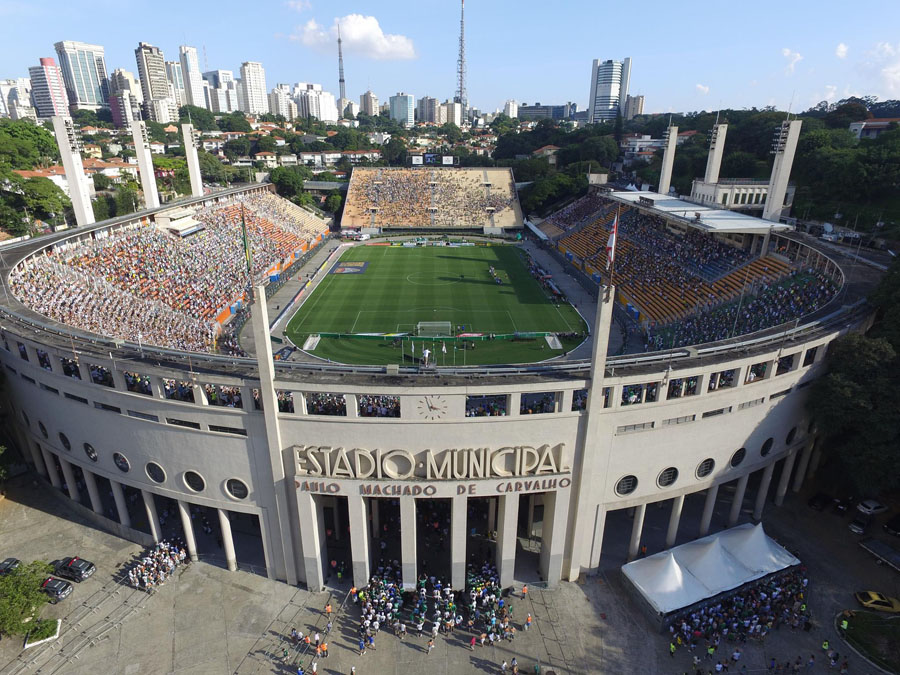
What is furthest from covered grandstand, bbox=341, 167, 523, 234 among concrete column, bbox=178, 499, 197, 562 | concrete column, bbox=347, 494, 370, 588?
concrete column, bbox=347, 494, 370, 588

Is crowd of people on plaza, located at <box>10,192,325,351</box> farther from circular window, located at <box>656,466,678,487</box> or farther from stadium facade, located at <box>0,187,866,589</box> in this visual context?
circular window, located at <box>656,466,678,487</box>

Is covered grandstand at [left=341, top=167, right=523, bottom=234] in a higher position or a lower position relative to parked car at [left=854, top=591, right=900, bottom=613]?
higher

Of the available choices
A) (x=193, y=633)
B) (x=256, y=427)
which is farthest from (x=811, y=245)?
(x=193, y=633)

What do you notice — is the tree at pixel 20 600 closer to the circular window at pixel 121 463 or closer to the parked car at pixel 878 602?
the circular window at pixel 121 463

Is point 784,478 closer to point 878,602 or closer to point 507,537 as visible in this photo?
point 878,602

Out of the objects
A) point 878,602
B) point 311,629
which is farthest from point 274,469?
point 878,602

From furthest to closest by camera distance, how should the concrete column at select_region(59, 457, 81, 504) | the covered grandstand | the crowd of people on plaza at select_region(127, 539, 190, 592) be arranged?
the covered grandstand
the concrete column at select_region(59, 457, 81, 504)
the crowd of people on plaza at select_region(127, 539, 190, 592)

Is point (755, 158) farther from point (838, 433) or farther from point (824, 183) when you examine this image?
point (838, 433)
